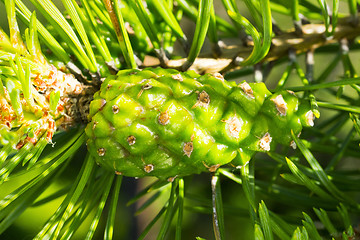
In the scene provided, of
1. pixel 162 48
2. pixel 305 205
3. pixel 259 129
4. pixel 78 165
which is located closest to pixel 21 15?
pixel 162 48

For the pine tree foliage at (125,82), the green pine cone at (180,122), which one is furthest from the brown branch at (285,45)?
the green pine cone at (180,122)

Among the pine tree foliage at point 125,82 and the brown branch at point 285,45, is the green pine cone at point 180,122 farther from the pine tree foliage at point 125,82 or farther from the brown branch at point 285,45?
the brown branch at point 285,45

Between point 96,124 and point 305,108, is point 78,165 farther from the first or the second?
point 305,108

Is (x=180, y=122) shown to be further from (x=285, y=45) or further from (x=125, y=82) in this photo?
(x=285, y=45)

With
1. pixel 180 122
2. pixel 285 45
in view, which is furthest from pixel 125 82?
pixel 285 45

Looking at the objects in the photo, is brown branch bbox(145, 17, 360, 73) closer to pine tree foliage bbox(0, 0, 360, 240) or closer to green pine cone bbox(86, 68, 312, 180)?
pine tree foliage bbox(0, 0, 360, 240)
